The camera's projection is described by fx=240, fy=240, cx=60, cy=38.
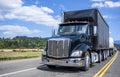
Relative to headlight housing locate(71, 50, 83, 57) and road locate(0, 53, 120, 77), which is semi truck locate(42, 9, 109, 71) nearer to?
headlight housing locate(71, 50, 83, 57)

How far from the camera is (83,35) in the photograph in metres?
13.6

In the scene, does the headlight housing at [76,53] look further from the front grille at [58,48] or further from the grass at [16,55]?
the grass at [16,55]

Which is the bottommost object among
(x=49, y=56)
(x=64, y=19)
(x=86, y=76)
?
(x=86, y=76)

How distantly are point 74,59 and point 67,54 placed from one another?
0.46 metres

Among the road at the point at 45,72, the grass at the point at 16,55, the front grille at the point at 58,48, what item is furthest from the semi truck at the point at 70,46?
the grass at the point at 16,55

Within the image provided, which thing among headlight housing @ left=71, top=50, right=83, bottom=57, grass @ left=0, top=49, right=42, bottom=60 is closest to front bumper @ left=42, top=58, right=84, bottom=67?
headlight housing @ left=71, top=50, right=83, bottom=57

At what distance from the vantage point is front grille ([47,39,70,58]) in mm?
12484

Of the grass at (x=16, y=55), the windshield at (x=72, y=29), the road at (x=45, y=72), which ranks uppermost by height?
the windshield at (x=72, y=29)

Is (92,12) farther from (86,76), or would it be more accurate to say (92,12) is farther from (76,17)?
(86,76)

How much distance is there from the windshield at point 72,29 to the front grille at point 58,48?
1353 mm

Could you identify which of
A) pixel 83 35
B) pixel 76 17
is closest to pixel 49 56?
pixel 83 35

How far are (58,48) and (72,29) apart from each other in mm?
1936

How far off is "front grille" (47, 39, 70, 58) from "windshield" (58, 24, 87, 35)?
135 centimetres

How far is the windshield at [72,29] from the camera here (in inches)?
544
